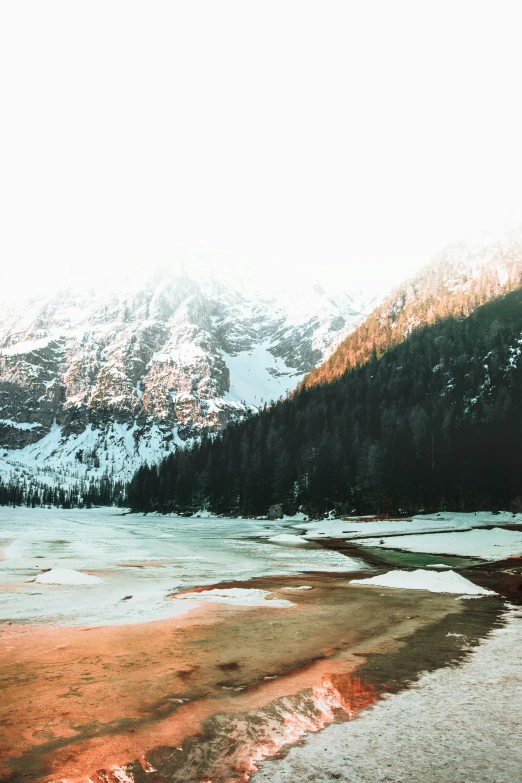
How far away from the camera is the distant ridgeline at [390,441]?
83.7 m

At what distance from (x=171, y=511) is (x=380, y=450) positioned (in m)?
77.0

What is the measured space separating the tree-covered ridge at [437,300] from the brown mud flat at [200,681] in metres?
149

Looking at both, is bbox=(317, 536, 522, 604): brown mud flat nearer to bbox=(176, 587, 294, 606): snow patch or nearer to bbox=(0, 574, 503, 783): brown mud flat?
bbox=(0, 574, 503, 783): brown mud flat

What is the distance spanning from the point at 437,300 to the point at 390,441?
10116 cm

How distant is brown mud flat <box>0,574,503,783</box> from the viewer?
5.91 metres

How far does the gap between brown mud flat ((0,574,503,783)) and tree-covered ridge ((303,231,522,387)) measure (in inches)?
5851

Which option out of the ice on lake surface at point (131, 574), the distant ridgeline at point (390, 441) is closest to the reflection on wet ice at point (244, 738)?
the ice on lake surface at point (131, 574)

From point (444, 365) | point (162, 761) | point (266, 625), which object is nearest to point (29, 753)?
point (162, 761)

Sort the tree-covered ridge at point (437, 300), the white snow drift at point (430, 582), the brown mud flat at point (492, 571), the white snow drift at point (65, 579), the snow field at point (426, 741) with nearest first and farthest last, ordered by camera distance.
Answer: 1. the snow field at point (426, 741)
2. the white snow drift at point (430, 582)
3. the brown mud flat at point (492, 571)
4. the white snow drift at point (65, 579)
5. the tree-covered ridge at point (437, 300)

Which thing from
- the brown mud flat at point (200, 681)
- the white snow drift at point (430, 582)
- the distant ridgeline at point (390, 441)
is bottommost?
the white snow drift at point (430, 582)

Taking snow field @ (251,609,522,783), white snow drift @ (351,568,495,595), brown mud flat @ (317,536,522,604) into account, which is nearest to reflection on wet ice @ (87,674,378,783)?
snow field @ (251,609,522,783)

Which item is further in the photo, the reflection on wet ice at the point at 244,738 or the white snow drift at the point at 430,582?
the white snow drift at the point at 430,582

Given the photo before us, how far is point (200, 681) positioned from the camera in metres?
8.80

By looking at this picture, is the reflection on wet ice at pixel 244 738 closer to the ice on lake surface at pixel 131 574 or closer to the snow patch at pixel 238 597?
the ice on lake surface at pixel 131 574
